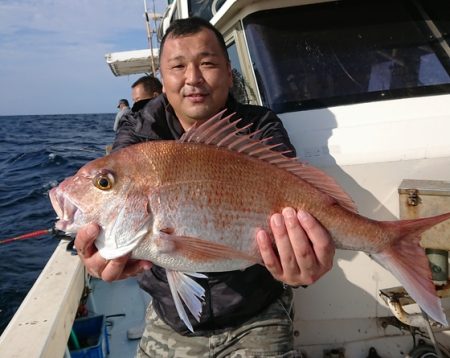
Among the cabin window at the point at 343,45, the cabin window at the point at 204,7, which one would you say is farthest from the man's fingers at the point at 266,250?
the cabin window at the point at 204,7

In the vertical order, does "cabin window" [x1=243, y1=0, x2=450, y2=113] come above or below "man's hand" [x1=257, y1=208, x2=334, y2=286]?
above

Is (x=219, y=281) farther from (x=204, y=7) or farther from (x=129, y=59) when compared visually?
(x=129, y=59)

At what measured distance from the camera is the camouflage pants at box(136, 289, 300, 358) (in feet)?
7.46

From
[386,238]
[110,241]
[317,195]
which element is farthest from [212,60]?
[386,238]

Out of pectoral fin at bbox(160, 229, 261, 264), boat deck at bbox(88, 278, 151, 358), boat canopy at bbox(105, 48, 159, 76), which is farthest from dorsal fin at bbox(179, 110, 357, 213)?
boat canopy at bbox(105, 48, 159, 76)

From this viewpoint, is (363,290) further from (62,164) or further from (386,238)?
(62,164)

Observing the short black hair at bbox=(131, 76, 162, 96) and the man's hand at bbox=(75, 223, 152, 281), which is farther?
the short black hair at bbox=(131, 76, 162, 96)

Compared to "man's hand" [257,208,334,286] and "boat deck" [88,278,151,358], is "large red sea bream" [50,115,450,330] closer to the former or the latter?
"man's hand" [257,208,334,286]

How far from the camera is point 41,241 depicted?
9844 mm

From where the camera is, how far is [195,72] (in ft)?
7.84

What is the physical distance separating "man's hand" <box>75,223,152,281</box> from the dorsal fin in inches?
A: 23.2

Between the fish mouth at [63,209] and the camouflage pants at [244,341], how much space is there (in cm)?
103

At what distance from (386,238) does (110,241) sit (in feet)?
4.02

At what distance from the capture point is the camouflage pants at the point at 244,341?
227cm
